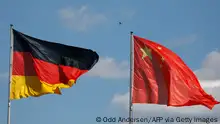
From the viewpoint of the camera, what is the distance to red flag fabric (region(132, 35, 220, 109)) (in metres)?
72.2

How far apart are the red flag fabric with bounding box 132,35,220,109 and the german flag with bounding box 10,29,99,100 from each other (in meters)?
3.40

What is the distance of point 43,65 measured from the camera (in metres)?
71.9

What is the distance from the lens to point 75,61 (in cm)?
7350

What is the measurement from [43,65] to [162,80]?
8.49 meters

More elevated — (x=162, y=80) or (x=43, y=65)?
(x=43, y=65)

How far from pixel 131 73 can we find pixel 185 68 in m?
4.00

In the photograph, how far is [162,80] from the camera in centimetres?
7269

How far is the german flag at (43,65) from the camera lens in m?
71.2

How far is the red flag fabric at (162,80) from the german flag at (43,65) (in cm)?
340

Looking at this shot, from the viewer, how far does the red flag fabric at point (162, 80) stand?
72188 mm

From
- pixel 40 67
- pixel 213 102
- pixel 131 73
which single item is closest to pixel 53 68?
pixel 40 67

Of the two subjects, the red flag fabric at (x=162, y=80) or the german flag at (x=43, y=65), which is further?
the red flag fabric at (x=162, y=80)

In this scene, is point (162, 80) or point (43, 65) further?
point (162, 80)

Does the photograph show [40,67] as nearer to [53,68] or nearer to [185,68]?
[53,68]
